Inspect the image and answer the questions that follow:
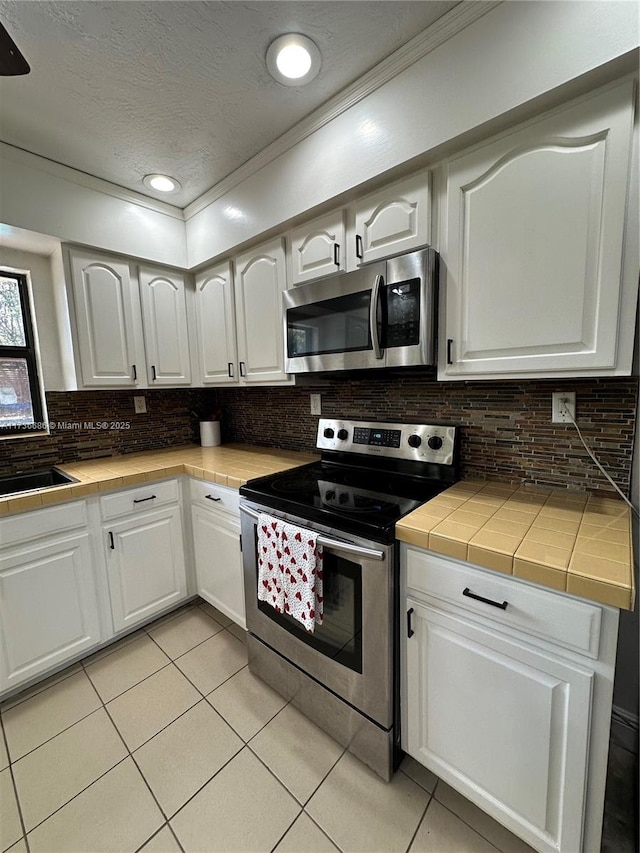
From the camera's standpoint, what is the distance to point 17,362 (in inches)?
78.7

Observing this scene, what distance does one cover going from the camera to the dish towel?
4.04 feet

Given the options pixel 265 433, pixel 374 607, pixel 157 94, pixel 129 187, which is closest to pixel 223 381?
pixel 265 433

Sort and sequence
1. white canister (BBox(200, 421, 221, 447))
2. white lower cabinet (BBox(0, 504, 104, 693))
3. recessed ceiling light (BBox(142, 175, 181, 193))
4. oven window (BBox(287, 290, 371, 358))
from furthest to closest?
white canister (BBox(200, 421, 221, 447)) < recessed ceiling light (BBox(142, 175, 181, 193)) < white lower cabinet (BBox(0, 504, 104, 693)) < oven window (BBox(287, 290, 371, 358))

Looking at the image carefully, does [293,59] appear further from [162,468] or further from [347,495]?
[162,468]

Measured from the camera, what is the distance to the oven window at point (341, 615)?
46.6 inches

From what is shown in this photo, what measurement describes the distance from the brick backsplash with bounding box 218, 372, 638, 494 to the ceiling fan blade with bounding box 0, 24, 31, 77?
1.55 meters

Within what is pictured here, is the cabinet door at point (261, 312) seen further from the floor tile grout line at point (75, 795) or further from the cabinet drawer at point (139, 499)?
the floor tile grout line at point (75, 795)

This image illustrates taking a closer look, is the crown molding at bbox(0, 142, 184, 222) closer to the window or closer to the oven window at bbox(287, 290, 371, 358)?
the window

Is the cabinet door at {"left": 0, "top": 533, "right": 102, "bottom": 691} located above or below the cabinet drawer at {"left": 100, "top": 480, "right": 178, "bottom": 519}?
below

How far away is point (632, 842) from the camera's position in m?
1.01

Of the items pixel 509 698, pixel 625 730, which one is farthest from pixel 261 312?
pixel 625 730

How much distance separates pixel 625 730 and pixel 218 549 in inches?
72.9

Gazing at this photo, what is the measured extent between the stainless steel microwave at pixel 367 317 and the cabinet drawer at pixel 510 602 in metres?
0.68

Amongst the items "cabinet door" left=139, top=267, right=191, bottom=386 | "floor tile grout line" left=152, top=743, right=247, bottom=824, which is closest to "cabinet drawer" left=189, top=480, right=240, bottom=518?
"cabinet door" left=139, top=267, right=191, bottom=386
